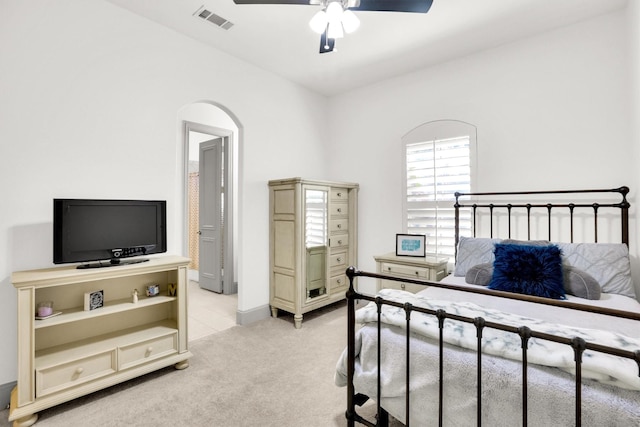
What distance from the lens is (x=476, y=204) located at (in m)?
3.22

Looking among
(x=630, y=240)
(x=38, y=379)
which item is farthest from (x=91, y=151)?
(x=630, y=240)

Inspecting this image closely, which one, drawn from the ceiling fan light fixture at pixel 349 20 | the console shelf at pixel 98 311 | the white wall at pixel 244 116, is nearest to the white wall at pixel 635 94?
the white wall at pixel 244 116

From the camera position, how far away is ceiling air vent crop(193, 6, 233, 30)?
8.45 feet

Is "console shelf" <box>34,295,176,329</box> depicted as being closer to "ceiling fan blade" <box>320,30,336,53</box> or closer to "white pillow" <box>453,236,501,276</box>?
"ceiling fan blade" <box>320,30,336,53</box>

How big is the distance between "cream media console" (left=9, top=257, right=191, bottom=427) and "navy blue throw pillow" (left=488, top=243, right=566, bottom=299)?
7.95 ft

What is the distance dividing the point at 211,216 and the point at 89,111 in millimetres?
2568

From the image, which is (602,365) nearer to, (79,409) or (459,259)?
(459,259)

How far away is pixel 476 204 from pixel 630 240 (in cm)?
117

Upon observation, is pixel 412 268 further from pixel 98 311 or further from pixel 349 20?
pixel 98 311

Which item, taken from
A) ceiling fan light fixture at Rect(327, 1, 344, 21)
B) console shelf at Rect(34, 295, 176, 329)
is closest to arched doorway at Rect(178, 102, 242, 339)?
console shelf at Rect(34, 295, 176, 329)

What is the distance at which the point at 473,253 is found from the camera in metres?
2.78

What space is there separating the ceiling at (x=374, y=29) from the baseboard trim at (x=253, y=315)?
274cm

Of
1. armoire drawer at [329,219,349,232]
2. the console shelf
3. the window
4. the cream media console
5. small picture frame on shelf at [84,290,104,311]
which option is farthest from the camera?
armoire drawer at [329,219,349,232]

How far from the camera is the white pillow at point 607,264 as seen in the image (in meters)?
2.21
